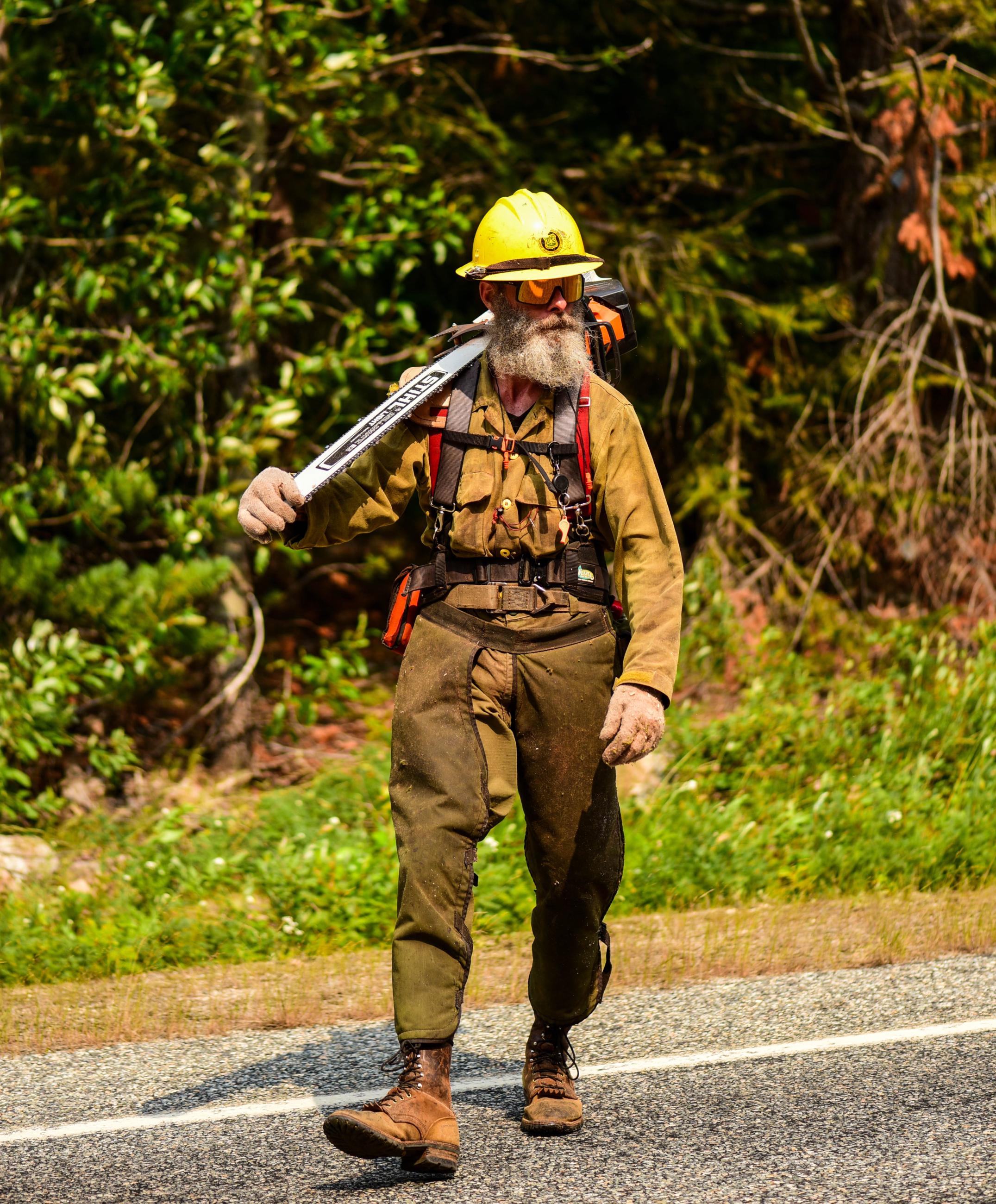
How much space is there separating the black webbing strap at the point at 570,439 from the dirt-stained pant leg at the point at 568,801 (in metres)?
0.39

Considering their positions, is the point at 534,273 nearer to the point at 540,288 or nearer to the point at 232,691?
the point at 540,288

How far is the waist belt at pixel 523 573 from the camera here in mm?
3967

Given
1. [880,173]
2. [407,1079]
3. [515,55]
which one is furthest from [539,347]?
[880,173]

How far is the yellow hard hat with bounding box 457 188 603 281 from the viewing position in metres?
3.94

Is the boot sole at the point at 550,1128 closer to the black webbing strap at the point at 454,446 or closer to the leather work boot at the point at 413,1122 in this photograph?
the leather work boot at the point at 413,1122

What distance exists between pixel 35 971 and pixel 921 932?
3434 millimetres

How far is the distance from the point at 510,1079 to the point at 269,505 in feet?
6.00

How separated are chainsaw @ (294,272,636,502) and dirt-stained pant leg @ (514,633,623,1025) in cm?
69

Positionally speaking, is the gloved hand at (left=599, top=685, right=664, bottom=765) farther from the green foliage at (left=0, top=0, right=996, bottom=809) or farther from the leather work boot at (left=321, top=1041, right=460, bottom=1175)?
the green foliage at (left=0, top=0, right=996, bottom=809)

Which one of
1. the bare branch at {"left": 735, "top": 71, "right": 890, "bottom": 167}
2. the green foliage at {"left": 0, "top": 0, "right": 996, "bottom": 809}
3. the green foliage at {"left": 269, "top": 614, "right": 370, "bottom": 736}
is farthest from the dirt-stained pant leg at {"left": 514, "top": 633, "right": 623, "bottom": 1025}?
the bare branch at {"left": 735, "top": 71, "right": 890, "bottom": 167}

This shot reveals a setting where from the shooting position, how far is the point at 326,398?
396 inches

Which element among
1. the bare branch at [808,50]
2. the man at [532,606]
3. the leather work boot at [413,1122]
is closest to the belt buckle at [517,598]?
the man at [532,606]

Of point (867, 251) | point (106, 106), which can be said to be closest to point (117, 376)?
point (106, 106)

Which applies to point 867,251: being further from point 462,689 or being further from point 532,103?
point 462,689
